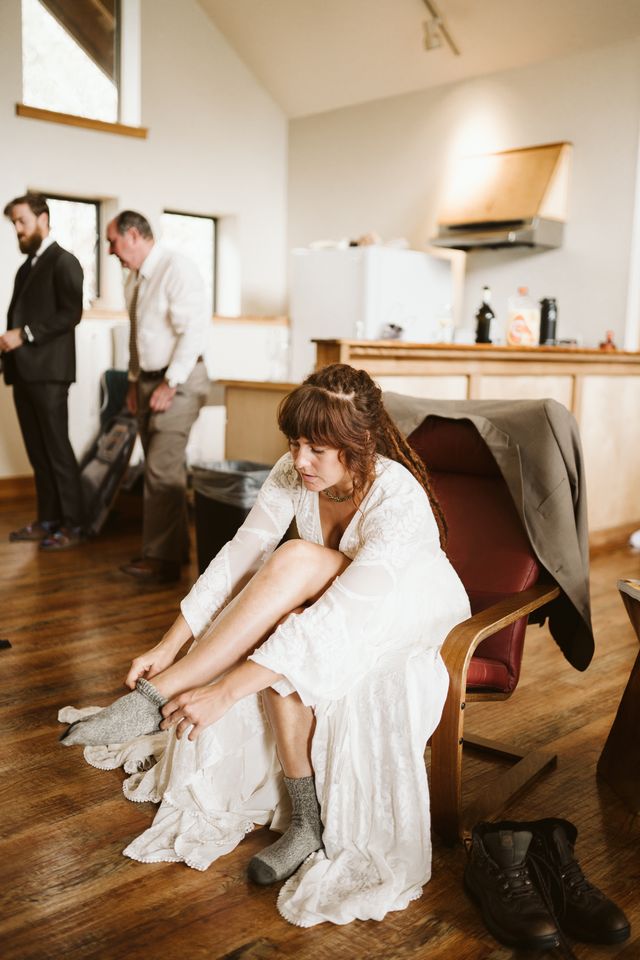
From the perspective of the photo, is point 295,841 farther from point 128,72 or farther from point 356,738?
point 128,72

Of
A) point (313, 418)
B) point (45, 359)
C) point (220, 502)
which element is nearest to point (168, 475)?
point (220, 502)

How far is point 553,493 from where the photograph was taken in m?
2.27

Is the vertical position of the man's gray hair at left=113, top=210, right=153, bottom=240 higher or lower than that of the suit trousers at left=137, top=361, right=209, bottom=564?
higher

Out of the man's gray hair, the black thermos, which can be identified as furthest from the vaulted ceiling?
the man's gray hair

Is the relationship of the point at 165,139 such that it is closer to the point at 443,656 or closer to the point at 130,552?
the point at 130,552

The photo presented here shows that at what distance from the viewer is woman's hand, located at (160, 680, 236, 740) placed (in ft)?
5.72

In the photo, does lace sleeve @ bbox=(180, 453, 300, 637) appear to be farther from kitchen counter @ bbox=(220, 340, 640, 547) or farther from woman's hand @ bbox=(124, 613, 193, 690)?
kitchen counter @ bbox=(220, 340, 640, 547)

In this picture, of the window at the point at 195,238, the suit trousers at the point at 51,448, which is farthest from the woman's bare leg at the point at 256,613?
the window at the point at 195,238

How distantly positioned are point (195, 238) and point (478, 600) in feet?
18.3

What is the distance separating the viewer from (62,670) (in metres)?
2.91

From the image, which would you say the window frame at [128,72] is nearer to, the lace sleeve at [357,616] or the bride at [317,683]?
the bride at [317,683]

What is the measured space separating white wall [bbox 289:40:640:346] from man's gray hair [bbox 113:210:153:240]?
315 cm

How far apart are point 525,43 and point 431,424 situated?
4.38 m

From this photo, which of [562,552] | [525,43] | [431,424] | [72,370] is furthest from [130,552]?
[525,43]
